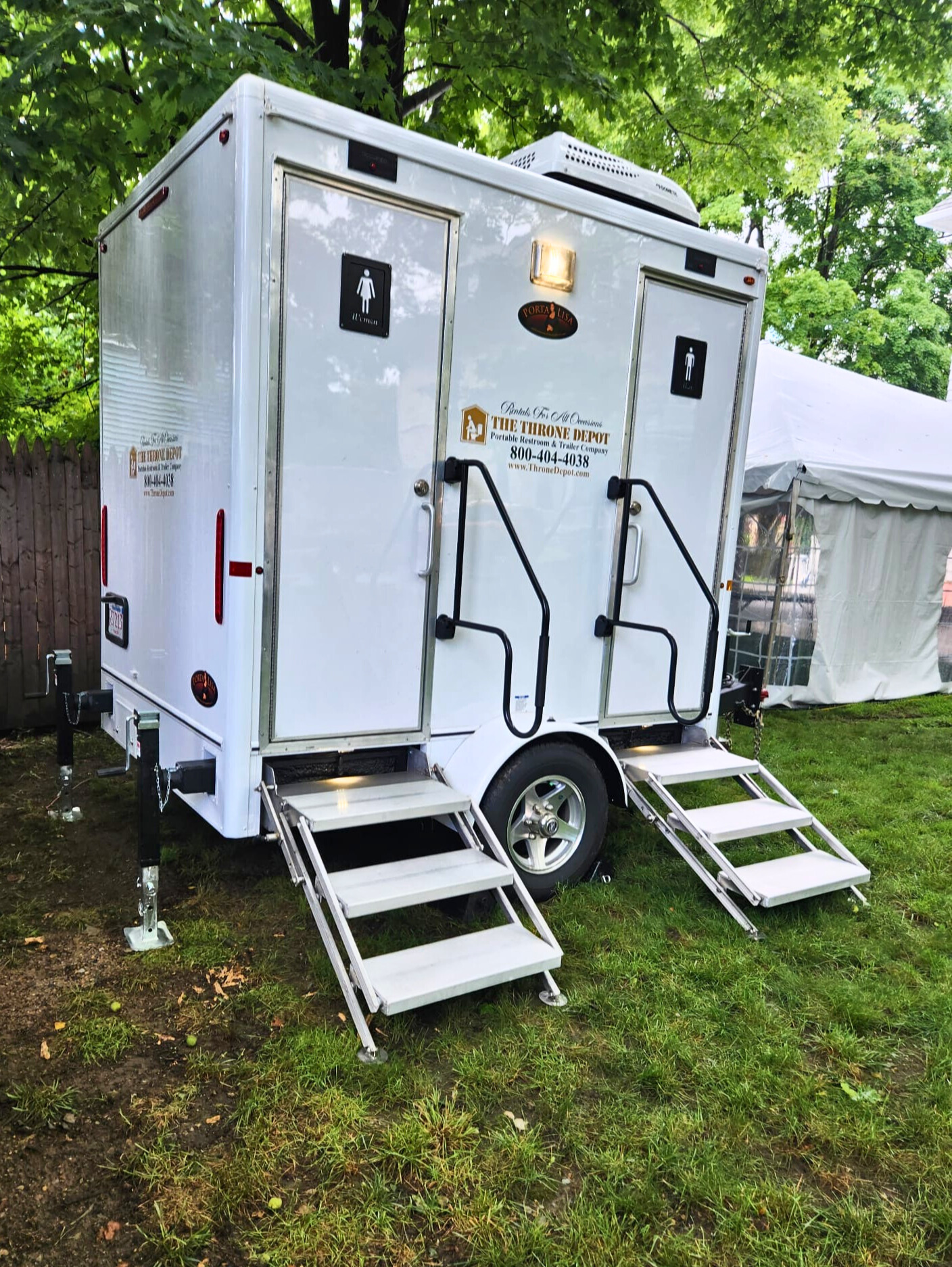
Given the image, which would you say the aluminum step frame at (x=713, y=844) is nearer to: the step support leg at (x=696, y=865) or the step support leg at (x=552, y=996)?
the step support leg at (x=696, y=865)

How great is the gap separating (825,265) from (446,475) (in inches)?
913

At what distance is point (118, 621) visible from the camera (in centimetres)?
450

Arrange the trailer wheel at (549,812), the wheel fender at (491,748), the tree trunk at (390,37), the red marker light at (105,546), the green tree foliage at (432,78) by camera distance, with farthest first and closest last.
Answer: the tree trunk at (390,37) → the red marker light at (105,546) → the green tree foliage at (432,78) → the trailer wheel at (549,812) → the wheel fender at (491,748)

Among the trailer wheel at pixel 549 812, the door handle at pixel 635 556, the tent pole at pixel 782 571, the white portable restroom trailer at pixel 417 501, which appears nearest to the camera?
the white portable restroom trailer at pixel 417 501

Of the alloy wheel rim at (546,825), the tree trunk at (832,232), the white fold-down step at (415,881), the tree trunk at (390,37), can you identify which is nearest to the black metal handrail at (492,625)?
the alloy wheel rim at (546,825)

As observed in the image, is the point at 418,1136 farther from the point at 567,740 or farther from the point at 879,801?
the point at 879,801

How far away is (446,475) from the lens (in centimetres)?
367

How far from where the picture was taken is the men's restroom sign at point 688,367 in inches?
171

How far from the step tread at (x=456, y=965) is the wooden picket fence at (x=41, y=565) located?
4589 mm

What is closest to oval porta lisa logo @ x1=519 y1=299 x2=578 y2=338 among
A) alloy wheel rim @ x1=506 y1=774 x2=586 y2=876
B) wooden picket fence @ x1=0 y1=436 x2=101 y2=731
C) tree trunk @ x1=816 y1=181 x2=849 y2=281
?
alloy wheel rim @ x1=506 y1=774 x2=586 y2=876

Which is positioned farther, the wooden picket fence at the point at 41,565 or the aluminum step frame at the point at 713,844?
the wooden picket fence at the point at 41,565

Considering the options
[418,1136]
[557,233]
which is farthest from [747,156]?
[418,1136]

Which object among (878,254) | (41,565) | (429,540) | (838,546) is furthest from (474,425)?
(878,254)

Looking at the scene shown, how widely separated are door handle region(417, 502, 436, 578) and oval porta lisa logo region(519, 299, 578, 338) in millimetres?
961
